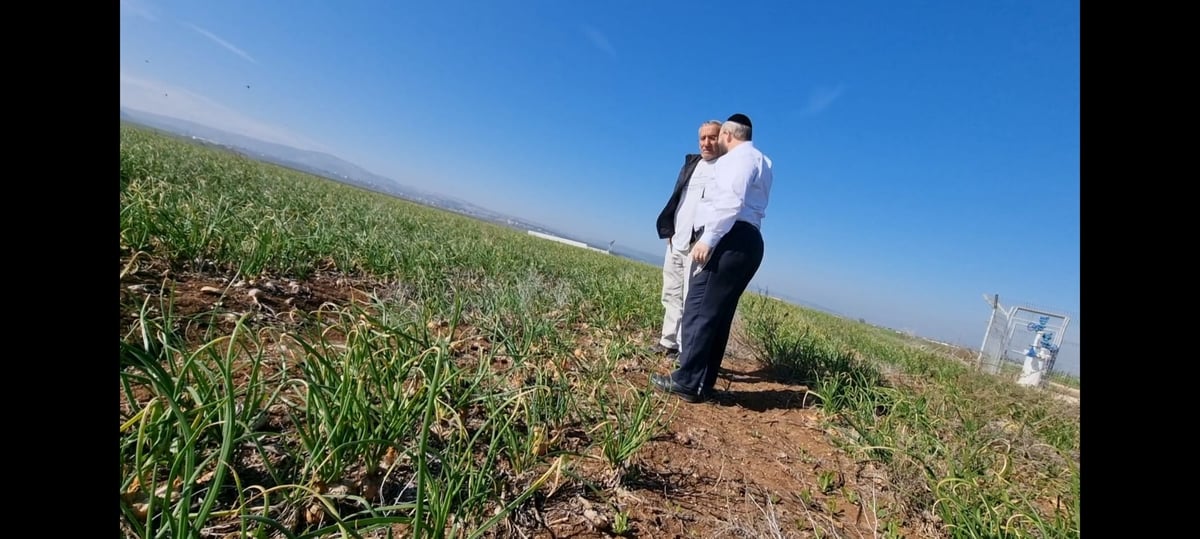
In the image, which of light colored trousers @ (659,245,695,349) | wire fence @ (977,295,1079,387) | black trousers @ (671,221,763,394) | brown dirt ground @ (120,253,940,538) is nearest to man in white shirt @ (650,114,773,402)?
black trousers @ (671,221,763,394)

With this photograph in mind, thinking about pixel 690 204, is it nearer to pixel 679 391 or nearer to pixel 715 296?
pixel 715 296

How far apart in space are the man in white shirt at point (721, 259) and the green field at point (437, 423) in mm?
258

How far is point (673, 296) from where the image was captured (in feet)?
12.2

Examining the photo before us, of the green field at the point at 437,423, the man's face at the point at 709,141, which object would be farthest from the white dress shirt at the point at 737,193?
the green field at the point at 437,423

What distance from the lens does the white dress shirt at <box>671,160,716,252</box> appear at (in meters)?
3.38

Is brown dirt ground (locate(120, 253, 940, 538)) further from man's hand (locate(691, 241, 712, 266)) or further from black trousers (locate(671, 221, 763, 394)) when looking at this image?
man's hand (locate(691, 241, 712, 266))

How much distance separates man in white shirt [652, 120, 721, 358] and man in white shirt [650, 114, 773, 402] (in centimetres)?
51

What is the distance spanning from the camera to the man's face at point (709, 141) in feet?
11.2
